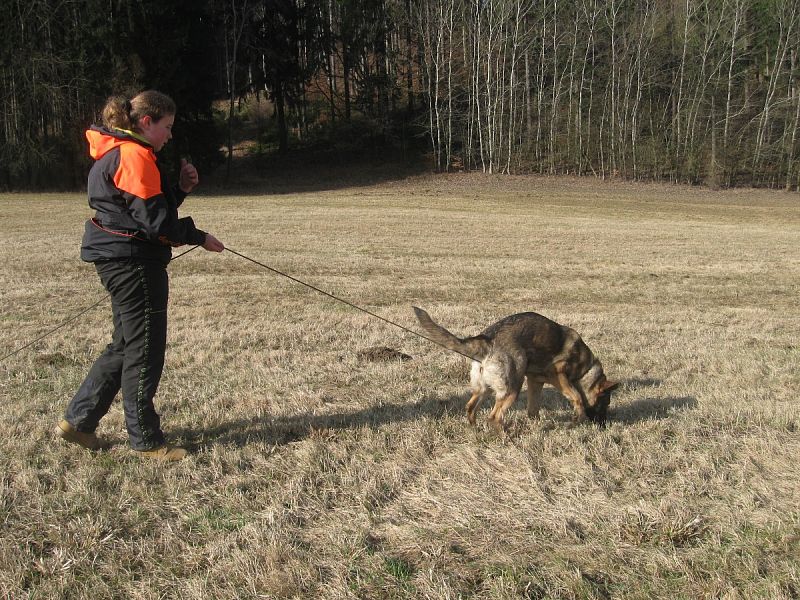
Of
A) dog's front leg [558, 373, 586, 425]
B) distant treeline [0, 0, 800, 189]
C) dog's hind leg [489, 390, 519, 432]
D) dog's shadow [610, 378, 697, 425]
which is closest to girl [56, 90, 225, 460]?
dog's hind leg [489, 390, 519, 432]

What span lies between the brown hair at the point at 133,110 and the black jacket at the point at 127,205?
0.20 ft

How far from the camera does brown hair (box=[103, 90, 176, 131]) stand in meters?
3.86

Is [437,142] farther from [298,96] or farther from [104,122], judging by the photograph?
[104,122]

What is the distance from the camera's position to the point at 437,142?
4397 centimetres

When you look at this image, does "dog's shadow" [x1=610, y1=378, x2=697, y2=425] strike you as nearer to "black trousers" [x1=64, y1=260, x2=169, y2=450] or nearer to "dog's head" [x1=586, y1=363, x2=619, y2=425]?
"dog's head" [x1=586, y1=363, x2=619, y2=425]

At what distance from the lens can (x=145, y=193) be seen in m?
3.75

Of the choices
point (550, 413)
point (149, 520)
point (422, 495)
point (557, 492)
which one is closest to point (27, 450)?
point (149, 520)

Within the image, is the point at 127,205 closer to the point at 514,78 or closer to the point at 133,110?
the point at 133,110

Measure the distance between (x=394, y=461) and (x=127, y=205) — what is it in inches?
89.8

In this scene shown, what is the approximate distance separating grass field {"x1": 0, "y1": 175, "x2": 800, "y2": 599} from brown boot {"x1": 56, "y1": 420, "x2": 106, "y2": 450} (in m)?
0.08

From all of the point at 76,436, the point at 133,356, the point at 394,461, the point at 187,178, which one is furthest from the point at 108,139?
the point at 394,461

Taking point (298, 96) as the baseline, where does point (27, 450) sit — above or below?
below

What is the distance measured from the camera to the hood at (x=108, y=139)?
150 inches

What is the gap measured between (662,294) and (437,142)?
34.2 metres
